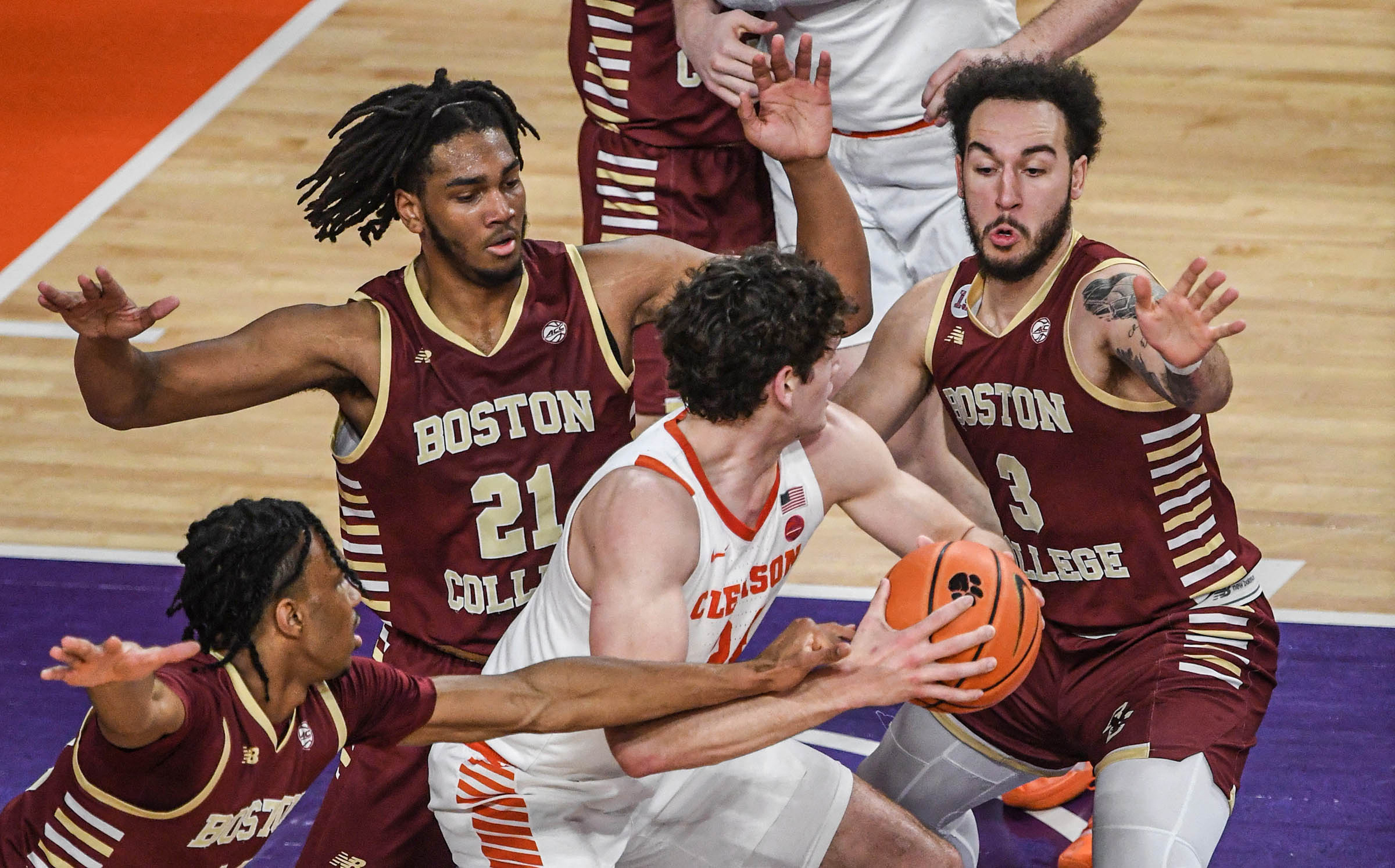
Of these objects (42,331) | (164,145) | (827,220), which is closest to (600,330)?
(827,220)

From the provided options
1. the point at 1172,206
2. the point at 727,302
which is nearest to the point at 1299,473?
the point at 1172,206

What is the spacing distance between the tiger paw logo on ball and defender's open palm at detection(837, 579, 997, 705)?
0.32ft

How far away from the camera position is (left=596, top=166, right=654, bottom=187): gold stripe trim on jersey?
21.7 ft

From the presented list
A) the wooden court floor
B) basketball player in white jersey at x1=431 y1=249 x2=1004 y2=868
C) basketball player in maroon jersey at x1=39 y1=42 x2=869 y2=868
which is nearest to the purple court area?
the wooden court floor

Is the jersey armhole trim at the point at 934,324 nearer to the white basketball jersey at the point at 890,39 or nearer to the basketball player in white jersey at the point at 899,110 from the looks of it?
the basketball player in white jersey at the point at 899,110

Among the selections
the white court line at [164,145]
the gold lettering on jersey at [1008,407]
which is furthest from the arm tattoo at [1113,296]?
the white court line at [164,145]

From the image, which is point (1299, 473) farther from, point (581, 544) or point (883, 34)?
point (581, 544)

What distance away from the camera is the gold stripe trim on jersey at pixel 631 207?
6633mm

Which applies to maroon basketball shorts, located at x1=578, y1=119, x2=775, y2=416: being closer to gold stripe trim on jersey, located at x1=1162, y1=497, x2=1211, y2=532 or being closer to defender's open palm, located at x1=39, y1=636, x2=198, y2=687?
gold stripe trim on jersey, located at x1=1162, y1=497, x2=1211, y2=532

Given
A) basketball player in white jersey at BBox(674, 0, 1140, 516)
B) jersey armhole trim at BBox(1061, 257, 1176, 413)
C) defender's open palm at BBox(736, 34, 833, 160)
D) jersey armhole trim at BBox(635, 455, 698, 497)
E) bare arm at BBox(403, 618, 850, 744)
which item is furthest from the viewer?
basketball player in white jersey at BBox(674, 0, 1140, 516)

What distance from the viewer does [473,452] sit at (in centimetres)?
502

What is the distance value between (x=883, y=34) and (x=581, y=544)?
2.54 meters

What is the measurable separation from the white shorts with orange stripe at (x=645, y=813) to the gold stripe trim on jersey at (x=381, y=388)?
879 mm

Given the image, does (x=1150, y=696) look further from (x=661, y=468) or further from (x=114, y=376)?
(x=114, y=376)
